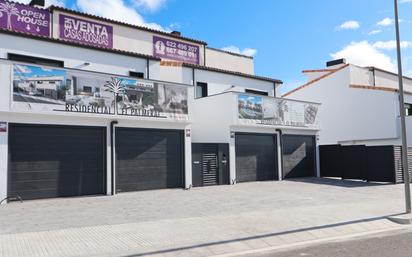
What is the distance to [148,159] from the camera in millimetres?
16641

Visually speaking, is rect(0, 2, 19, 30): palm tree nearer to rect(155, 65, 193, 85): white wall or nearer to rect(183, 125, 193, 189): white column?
rect(155, 65, 193, 85): white wall

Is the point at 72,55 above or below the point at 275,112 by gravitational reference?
above

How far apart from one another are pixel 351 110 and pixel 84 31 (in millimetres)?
18930

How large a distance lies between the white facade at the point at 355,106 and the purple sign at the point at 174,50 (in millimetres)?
9203

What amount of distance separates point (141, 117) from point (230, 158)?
5.37m

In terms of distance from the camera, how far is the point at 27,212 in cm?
1134

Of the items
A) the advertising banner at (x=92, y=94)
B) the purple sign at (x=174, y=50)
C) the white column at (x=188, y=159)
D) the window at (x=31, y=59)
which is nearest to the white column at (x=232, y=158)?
the white column at (x=188, y=159)

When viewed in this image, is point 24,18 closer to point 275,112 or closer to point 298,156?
point 275,112

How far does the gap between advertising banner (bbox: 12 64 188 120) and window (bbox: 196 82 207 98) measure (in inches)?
196

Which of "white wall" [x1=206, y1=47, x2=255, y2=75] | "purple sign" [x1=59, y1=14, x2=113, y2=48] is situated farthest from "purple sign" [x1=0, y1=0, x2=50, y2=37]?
"white wall" [x1=206, y1=47, x2=255, y2=75]

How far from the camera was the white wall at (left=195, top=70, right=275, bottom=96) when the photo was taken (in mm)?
22781

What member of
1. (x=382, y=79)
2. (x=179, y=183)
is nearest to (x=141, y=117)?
(x=179, y=183)

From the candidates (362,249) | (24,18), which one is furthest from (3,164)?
(362,249)

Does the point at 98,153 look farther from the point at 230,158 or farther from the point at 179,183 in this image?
the point at 230,158
